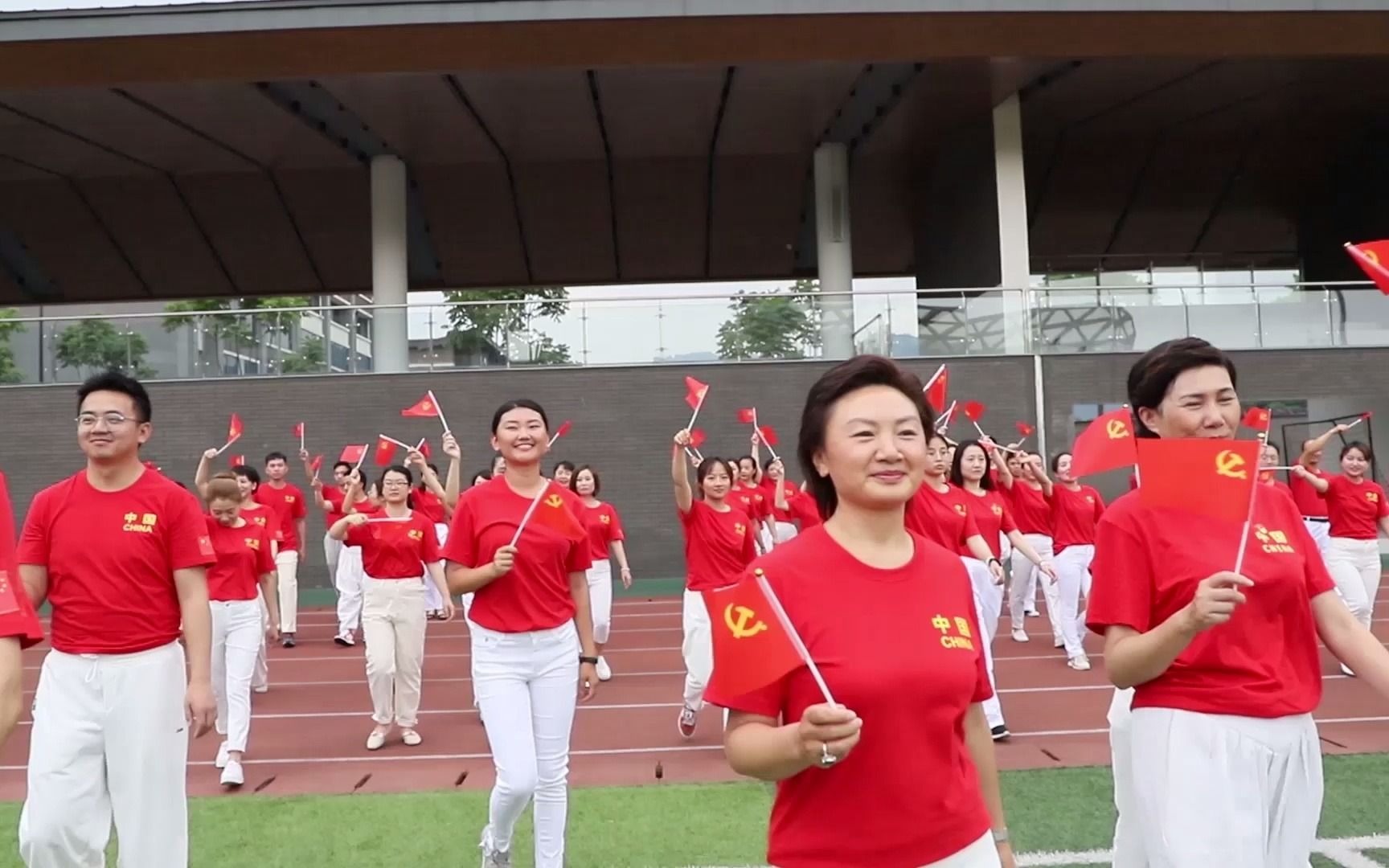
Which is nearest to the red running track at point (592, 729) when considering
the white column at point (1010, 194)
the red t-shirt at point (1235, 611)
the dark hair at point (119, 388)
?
the dark hair at point (119, 388)

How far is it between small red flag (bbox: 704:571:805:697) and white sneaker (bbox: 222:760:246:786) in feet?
20.6

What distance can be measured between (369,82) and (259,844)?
1624cm

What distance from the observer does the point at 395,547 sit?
8734 mm

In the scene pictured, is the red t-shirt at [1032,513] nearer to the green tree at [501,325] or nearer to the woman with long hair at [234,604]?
the woman with long hair at [234,604]

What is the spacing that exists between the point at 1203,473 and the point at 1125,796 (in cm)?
156

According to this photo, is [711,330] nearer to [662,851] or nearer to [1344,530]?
[1344,530]

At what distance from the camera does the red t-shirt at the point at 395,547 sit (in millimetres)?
8758

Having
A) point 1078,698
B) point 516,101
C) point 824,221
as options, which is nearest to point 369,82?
point 516,101

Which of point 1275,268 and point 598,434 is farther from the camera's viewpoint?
point 1275,268

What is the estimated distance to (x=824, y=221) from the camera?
24062 mm

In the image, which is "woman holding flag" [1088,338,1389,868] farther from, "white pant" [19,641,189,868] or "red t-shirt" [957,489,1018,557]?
"red t-shirt" [957,489,1018,557]

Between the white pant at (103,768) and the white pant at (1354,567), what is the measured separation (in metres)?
9.68

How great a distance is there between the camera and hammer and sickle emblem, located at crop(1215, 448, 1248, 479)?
288 cm

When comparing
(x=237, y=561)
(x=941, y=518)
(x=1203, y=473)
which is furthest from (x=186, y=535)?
(x=941, y=518)
